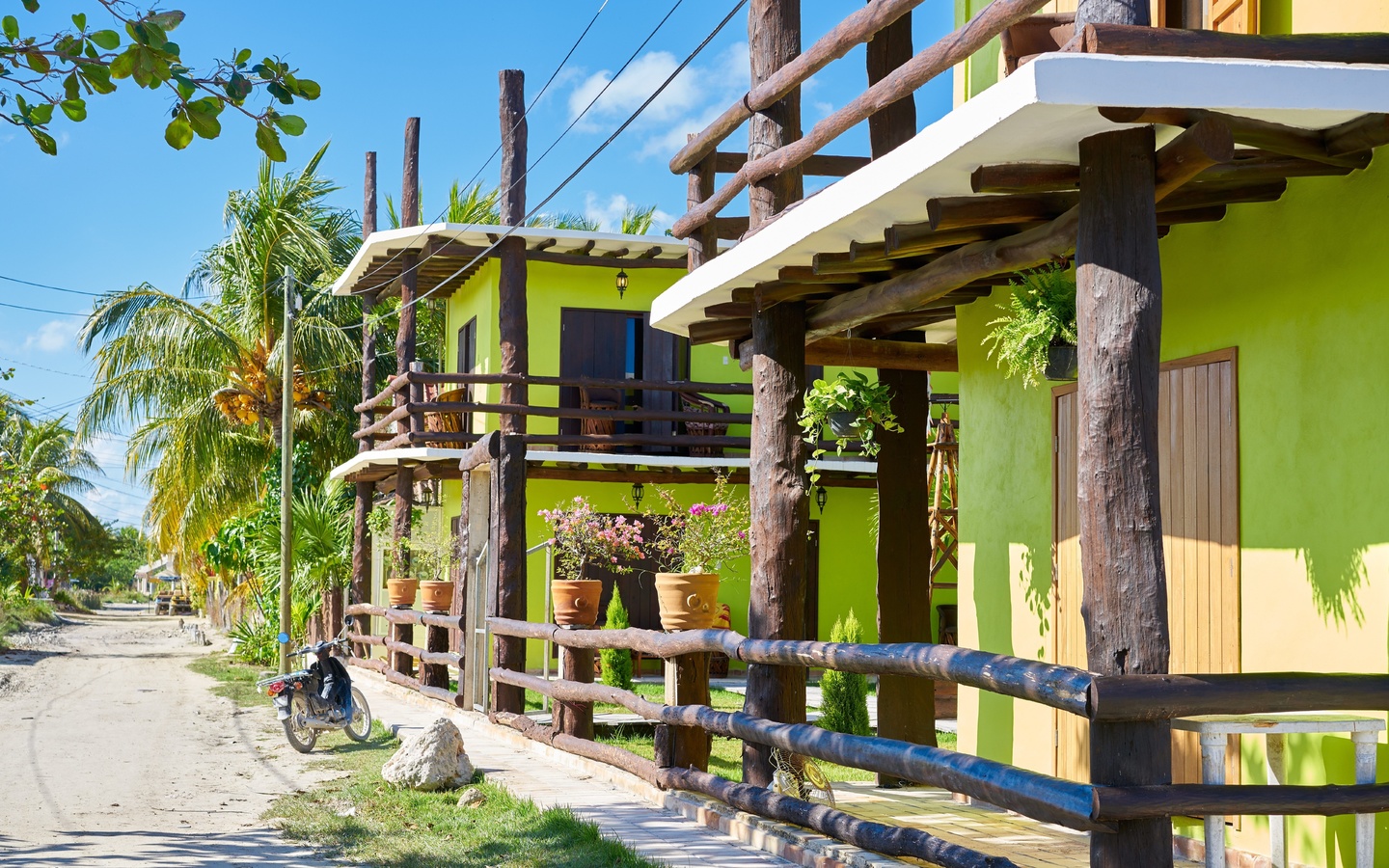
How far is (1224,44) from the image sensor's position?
15.6ft

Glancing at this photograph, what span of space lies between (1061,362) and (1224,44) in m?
2.21

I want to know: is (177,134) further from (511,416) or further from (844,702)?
(511,416)

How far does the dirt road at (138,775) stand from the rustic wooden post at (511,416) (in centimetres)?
221

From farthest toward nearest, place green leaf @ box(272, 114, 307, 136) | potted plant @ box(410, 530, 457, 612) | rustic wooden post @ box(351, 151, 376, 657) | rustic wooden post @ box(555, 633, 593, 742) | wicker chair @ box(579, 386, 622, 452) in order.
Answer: rustic wooden post @ box(351, 151, 376, 657)
wicker chair @ box(579, 386, 622, 452)
potted plant @ box(410, 530, 457, 612)
rustic wooden post @ box(555, 633, 593, 742)
green leaf @ box(272, 114, 307, 136)

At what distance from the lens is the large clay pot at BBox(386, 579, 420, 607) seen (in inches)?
734

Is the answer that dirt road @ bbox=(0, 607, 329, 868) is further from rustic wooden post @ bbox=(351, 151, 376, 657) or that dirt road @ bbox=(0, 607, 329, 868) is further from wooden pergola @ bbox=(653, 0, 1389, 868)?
wooden pergola @ bbox=(653, 0, 1389, 868)

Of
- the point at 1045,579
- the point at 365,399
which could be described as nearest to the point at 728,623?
the point at 365,399

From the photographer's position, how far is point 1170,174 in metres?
5.11

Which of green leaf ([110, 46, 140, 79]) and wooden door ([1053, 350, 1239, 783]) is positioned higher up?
green leaf ([110, 46, 140, 79])

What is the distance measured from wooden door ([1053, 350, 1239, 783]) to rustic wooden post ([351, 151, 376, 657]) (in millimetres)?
16569

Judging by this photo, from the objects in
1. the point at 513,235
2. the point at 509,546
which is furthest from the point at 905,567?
the point at 513,235

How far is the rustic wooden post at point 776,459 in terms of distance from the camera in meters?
7.96

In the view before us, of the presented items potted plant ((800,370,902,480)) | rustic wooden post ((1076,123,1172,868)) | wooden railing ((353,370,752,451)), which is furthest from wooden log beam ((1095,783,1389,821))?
wooden railing ((353,370,752,451))

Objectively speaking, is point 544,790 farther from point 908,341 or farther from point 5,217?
point 5,217
